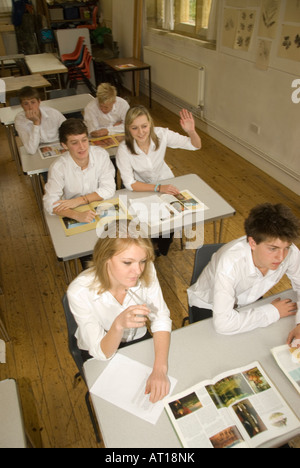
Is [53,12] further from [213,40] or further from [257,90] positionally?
[257,90]

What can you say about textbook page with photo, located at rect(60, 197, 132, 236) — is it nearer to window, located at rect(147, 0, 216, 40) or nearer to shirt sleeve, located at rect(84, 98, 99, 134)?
shirt sleeve, located at rect(84, 98, 99, 134)

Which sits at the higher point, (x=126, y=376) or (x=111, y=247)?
(x=111, y=247)

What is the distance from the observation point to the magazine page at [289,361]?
4.37 ft

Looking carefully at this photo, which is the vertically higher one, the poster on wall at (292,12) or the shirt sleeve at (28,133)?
the poster on wall at (292,12)

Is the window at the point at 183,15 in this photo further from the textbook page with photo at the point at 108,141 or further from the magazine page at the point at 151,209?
the magazine page at the point at 151,209

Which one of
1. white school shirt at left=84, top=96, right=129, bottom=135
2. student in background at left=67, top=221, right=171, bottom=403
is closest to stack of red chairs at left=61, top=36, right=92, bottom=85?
white school shirt at left=84, top=96, right=129, bottom=135

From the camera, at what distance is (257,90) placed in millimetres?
4129

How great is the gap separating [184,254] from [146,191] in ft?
2.83

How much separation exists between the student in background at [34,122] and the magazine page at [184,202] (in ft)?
4.83

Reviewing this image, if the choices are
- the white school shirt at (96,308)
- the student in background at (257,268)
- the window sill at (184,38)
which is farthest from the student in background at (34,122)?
the window sill at (184,38)

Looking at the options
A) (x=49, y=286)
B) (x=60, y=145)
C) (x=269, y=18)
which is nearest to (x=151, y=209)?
(x=49, y=286)

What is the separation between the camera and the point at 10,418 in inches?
49.8
